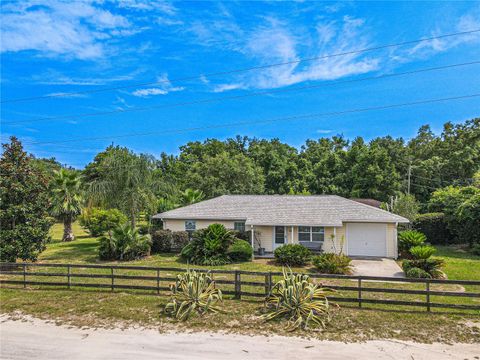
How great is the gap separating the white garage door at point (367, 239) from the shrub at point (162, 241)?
11.4 meters

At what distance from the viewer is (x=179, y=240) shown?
21.8 m

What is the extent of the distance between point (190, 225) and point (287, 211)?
21.8 feet

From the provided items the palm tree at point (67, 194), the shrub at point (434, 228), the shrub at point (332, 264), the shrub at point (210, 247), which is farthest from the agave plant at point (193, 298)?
the shrub at point (434, 228)

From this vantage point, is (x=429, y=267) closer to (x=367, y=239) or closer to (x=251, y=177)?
(x=367, y=239)

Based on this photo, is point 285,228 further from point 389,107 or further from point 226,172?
point 226,172

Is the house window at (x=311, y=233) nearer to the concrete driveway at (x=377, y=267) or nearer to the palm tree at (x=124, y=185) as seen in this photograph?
the concrete driveway at (x=377, y=267)

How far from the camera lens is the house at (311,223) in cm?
1953

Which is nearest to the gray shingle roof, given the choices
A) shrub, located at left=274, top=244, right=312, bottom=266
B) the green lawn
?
shrub, located at left=274, top=244, right=312, bottom=266

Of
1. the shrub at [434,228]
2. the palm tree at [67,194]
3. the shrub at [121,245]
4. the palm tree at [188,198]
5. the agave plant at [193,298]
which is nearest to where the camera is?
the agave plant at [193,298]

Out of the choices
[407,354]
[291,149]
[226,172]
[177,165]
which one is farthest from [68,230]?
[291,149]

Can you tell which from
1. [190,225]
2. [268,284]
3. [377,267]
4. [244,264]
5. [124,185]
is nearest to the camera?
[268,284]

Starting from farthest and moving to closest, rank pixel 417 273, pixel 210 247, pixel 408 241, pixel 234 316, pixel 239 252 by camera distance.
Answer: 1. pixel 408 241
2. pixel 239 252
3. pixel 210 247
4. pixel 417 273
5. pixel 234 316

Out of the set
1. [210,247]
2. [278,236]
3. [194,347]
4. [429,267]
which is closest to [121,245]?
[210,247]

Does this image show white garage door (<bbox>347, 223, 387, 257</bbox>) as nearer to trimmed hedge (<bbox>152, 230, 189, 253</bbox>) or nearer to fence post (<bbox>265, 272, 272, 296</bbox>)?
trimmed hedge (<bbox>152, 230, 189, 253</bbox>)
